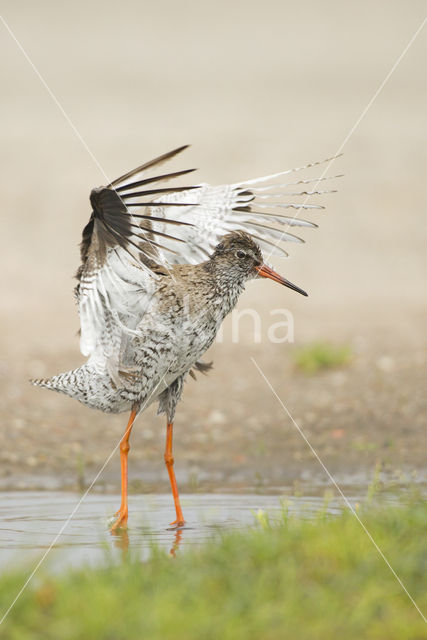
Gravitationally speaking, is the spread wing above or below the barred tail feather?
above

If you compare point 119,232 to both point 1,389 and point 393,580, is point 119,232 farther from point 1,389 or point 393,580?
point 1,389

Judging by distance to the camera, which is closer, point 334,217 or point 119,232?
point 119,232

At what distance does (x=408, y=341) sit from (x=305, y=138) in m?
9.38

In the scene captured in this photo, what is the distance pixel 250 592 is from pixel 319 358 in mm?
5934

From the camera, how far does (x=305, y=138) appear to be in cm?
1983

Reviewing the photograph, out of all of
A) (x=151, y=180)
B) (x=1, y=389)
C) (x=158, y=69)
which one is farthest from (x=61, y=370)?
(x=158, y=69)

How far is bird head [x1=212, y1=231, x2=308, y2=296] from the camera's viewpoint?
6758 mm

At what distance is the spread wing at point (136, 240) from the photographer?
18.6 feet

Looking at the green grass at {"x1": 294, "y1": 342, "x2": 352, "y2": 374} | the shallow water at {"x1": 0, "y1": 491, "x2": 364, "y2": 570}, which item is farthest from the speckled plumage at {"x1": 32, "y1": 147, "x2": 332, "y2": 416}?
the green grass at {"x1": 294, "y1": 342, "x2": 352, "y2": 374}

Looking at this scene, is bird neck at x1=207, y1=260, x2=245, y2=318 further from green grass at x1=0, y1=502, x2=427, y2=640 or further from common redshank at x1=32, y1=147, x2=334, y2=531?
green grass at x1=0, y1=502, x2=427, y2=640

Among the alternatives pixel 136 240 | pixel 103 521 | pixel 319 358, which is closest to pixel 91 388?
pixel 103 521

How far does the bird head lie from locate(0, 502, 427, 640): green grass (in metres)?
2.26

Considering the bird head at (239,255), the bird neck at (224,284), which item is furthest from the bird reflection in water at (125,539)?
the bird head at (239,255)

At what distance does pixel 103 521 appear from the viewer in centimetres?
641
